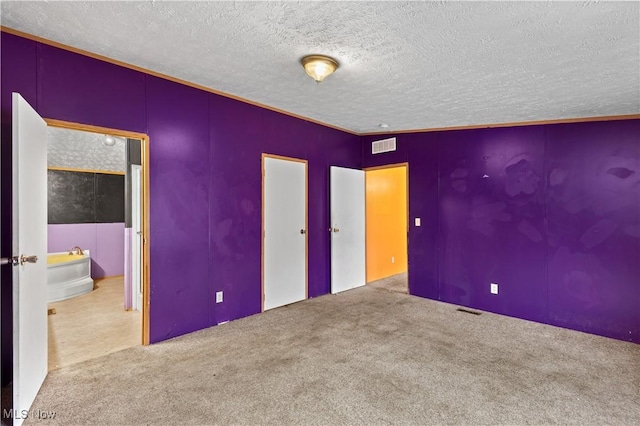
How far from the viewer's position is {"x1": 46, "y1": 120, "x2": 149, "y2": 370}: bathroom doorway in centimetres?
310

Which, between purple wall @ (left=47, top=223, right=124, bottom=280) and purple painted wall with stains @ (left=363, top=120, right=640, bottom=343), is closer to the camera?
purple painted wall with stains @ (left=363, top=120, right=640, bottom=343)

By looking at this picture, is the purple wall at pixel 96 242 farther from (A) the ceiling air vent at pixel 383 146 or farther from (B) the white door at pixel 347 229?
(A) the ceiling air vent at pixel 383 146

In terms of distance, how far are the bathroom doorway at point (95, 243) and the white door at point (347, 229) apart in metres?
2.62

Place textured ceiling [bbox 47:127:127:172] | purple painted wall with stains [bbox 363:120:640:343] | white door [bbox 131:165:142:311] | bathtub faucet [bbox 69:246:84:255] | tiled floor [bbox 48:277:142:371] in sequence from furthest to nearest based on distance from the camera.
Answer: bathtub faucet [bbox 69:246:84:255] → textured ceiling [bbox 47:127:127:172] → white door [bbox 131:165:142:311] → purple painted wall with stains [bbox 363:120:640:343] → tiled floor [bbox 48:277:142:371]

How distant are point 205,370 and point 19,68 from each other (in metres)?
2.68

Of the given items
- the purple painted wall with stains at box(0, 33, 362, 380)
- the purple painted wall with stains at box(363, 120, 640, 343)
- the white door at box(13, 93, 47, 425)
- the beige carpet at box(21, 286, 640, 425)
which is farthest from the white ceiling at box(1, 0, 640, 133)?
the beige carpet at box(21, 286, 640, 425)

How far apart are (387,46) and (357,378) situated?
8.31 feet

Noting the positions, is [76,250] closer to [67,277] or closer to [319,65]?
[67,277]

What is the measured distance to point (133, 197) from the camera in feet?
13.9

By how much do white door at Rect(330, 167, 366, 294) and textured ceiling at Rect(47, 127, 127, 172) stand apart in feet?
12.8

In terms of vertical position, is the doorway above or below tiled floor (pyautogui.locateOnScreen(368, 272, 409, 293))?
above

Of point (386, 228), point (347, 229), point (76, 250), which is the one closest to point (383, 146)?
point (347, 229)

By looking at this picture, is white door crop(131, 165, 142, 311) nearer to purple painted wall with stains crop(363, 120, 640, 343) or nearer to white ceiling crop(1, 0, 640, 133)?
white ceiling crop(1, 0, 640, 133)

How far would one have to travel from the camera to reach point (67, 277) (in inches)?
197
